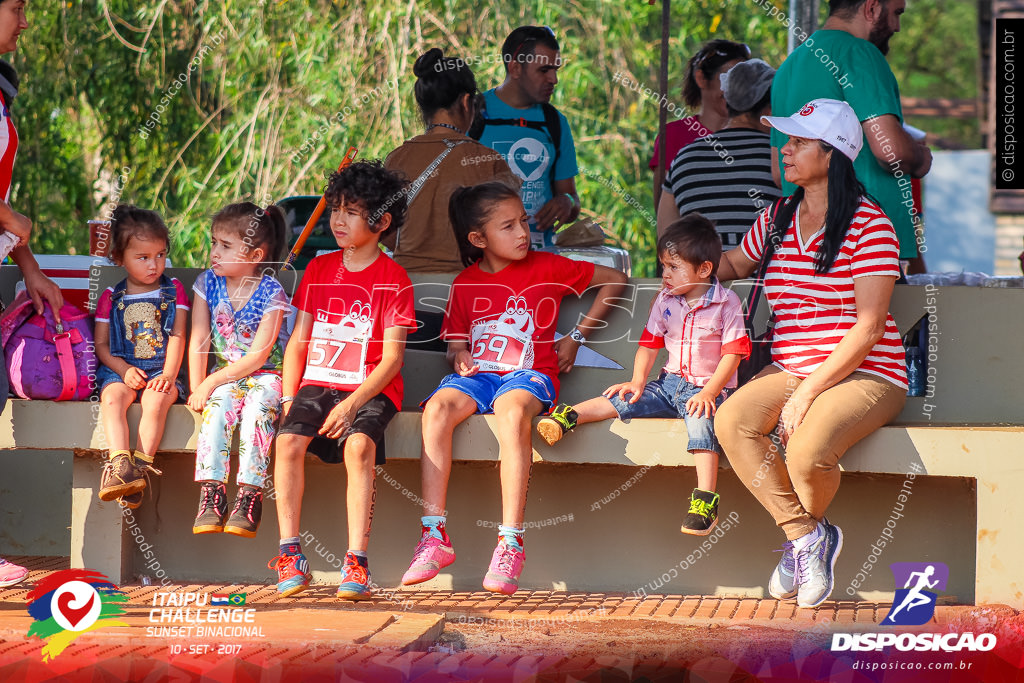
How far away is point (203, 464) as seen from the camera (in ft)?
12.0

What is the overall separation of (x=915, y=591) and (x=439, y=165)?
2222 millimetres

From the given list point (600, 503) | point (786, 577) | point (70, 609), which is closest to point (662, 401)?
point (600, 503)

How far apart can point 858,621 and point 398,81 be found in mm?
4775

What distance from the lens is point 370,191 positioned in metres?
3.83

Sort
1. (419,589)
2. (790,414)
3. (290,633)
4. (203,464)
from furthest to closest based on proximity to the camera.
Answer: (419,589) → (203,464) → (790,414) → (290,633)

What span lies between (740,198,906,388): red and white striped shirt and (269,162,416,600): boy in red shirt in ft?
3.76

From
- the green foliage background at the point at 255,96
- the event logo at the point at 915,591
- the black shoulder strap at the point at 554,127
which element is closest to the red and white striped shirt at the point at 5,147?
the black shoulder strap at the point at 554,127

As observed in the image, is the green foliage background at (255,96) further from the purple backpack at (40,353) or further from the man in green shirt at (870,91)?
the man in green shirt at (870,91)

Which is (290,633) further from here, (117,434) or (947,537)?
(947,537)

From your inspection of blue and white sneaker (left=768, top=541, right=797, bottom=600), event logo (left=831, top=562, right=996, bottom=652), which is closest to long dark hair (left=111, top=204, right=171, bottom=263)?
blue and white sneaker (left=768, top=541, right=797, bottom=600)

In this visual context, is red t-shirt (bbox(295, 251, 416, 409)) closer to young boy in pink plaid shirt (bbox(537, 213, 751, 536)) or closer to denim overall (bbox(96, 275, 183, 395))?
denim overall (bbox(96, 275, 183, 395))

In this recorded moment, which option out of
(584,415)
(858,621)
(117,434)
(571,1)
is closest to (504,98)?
(584,415)

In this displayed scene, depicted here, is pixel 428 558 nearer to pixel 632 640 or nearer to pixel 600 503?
pixel 632 640

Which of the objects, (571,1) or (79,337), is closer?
(79,337)
